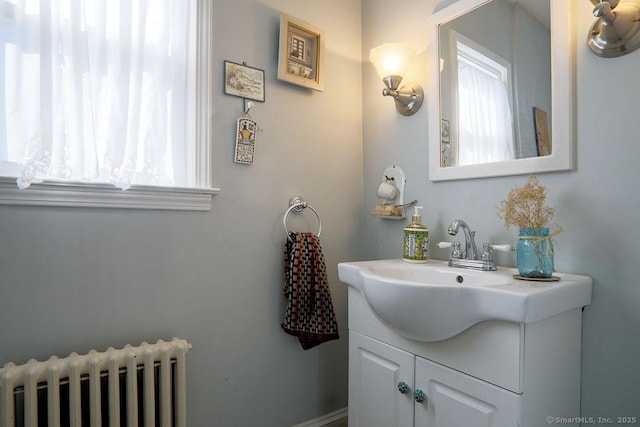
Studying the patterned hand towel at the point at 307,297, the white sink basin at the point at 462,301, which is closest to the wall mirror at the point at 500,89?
the white sink basin at the point at 462,301

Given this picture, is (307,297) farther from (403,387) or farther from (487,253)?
(487,253)

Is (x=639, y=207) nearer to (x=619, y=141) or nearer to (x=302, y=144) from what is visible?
(x=619, y=141)

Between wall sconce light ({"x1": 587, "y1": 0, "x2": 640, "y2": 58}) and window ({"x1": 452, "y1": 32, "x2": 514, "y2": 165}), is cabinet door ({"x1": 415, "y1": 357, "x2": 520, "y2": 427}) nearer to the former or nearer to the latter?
window ({"x1": 452, "y1": 32, "x2": 514, "y2": 165})

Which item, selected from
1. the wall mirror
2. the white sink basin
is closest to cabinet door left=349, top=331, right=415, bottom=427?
the white sink basin

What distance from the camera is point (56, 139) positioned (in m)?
1.04

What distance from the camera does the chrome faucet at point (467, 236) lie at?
3.98ft

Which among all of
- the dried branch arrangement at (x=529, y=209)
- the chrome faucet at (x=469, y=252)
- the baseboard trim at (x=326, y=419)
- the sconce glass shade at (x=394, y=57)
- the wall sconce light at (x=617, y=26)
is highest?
the sconce glass shade at (x=394, y=57)

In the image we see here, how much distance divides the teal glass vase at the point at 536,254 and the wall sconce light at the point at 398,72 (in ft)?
2.44

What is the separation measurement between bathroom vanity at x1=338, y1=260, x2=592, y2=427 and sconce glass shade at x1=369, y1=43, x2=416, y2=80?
86 cm

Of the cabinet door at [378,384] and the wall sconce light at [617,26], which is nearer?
the wall sconce light at [617,26]

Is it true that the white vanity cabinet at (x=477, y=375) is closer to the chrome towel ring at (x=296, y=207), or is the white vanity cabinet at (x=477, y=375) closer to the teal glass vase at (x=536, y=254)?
the teal glass vase at (x=536, y=254)

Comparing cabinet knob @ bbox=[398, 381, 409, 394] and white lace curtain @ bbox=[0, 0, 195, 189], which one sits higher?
white lace curtain @ bbox=[0, 0, 195, 189]

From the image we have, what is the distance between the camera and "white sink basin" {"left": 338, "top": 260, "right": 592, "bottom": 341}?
0.80 metres

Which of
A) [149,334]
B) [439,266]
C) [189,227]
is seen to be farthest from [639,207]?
[149,334]
